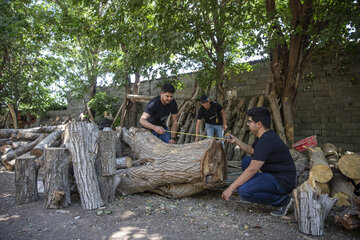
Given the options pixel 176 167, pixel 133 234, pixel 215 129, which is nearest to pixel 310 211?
pixel 176 167

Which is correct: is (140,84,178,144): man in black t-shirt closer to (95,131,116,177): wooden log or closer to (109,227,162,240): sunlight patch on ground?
(95,131,116,177): wooden log

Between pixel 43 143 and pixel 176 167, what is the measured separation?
379cm

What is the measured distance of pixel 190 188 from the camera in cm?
326

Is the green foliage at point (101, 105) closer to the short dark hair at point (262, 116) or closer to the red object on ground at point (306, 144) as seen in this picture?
Answer: the red object on ground at point (306, 144)

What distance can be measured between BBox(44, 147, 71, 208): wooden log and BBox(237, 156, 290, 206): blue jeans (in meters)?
2.30

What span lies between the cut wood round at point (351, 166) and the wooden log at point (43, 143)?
5.53m

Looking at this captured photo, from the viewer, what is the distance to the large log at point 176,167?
3029 millimetres

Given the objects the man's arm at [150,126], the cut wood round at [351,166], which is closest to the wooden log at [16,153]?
the man's arm at [150,126]

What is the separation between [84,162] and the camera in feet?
9.96

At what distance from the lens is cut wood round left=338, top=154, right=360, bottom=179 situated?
3.24m

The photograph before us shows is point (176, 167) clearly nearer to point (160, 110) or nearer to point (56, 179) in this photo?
point (160, 110)

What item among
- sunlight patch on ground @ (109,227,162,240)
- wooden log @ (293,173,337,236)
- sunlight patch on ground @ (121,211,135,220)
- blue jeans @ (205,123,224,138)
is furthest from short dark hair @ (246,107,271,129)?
blue jeans @ (205,123,224,138)

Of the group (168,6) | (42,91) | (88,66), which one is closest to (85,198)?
(168,6)

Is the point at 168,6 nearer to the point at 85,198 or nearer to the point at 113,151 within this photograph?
the point at 113,151
